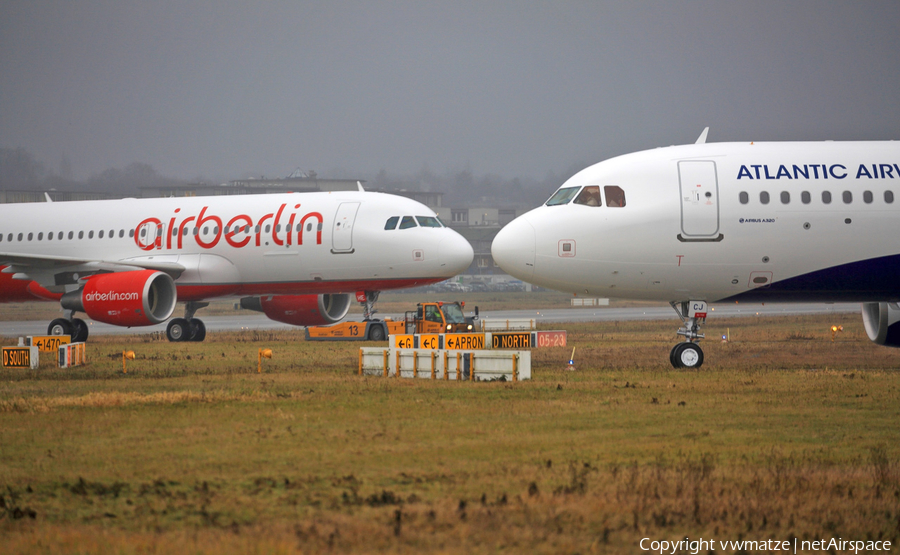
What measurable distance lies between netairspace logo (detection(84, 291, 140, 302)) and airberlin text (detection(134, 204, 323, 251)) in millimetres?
4363

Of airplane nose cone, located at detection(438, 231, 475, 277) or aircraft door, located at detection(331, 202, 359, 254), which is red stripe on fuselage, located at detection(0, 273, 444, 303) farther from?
aircraft door, located at detection(331, 202, 359, 254)

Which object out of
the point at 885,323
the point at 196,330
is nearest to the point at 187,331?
the point at 196,330

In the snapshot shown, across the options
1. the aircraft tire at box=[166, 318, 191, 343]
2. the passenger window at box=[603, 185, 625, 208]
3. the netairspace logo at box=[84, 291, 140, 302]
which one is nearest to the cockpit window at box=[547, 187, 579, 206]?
the passenger window at box=[603, 185, 625, 208]

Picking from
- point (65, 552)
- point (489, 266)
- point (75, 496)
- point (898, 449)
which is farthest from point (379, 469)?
point (489, 266)

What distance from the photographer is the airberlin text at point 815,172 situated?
21109mm

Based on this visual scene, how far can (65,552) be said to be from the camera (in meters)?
6.89

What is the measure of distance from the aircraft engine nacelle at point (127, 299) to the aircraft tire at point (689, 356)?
53.1 ft

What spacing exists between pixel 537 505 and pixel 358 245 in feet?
78.8

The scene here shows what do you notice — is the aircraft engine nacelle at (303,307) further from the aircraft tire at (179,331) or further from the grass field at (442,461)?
the grass field at (442,461)

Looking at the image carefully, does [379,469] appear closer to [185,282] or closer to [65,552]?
[65,552]

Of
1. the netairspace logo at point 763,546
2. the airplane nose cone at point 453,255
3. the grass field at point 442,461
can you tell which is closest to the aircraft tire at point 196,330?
the airplane nose cone at point 453,255

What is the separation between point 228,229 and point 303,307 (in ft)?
16.5

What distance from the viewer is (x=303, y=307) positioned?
36844 millimetres

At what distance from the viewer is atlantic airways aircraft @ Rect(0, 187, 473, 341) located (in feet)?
103
